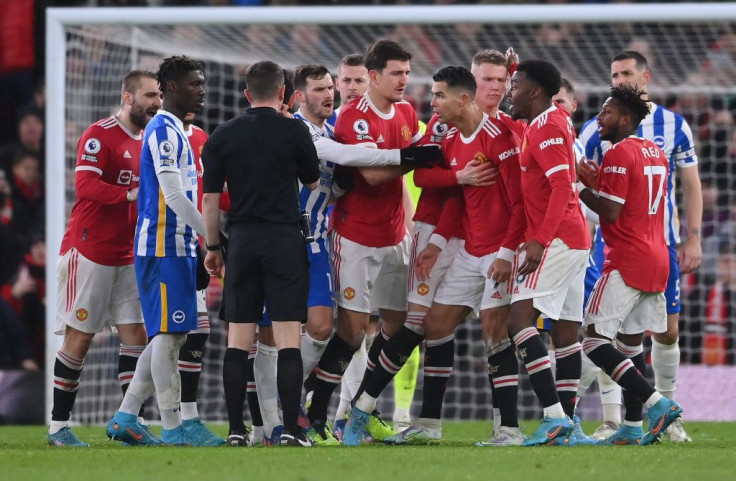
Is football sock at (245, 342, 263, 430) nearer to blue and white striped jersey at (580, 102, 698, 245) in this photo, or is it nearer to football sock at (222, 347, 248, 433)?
football sock at (222, 347, 248, 433)

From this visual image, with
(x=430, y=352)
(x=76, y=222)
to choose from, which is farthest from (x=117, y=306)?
(x=430, y=352)

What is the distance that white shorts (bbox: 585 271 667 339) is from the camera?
727 centimetres

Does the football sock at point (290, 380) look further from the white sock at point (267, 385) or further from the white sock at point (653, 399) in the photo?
the white sock at point (653, 399)

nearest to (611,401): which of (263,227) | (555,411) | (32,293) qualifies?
(555,411)

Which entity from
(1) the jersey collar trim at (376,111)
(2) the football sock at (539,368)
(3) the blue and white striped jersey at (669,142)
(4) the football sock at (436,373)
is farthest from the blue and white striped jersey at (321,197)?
(3) the blue and white striped jersey at (669,142)

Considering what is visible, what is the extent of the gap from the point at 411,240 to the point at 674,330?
1.89 metres

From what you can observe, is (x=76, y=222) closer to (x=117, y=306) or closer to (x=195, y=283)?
(x=117, y=306)

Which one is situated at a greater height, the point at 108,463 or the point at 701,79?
the point at 701,79

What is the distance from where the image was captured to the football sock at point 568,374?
23.4ft

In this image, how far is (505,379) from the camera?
23.2 feet

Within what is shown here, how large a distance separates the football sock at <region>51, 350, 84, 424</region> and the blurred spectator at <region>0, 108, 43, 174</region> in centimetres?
391

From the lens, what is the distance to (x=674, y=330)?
26.8ft

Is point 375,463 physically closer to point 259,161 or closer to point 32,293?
point 259,161

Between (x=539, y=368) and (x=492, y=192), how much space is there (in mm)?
1069
